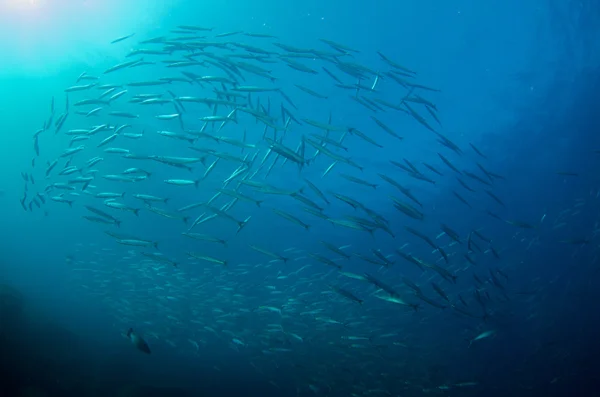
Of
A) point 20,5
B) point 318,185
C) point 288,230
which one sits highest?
point 20,5

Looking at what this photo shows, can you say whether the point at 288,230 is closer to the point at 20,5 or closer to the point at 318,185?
the point at 318,185

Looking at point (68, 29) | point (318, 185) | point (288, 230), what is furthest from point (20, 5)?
point (288, 230)

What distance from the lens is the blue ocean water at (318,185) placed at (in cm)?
880

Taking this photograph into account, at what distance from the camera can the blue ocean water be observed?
28.9ft

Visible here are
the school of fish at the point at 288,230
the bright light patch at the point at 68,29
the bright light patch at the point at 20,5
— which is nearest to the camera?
the bright light patch at the point at 68,29

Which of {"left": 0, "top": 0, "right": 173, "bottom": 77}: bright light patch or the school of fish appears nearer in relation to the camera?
{"left": 0, "top": 0, "right": 173, "bottom": 77}: bright light patch

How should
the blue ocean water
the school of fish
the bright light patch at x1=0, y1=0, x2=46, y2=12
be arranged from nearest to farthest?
the blue ocean water → the bright light patch at x1=0, y1=0, x2=46, y2=12 → the school of fish

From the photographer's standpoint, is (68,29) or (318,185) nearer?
(68,29)

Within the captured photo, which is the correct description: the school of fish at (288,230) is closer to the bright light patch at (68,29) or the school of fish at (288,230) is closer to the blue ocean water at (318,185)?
the blue ocean water at (318,185)

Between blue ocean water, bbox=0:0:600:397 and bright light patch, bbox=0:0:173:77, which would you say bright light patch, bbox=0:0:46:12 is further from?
blue ocean water, bbox=0:0:600:397

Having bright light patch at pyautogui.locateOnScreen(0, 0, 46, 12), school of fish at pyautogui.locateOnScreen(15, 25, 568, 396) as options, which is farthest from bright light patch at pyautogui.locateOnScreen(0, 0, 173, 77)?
school of fish at pyautogui.locateOnScreen(15, 25, 568, 396)

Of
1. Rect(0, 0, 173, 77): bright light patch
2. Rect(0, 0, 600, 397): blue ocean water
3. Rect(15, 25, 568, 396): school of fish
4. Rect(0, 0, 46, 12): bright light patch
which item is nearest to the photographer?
Rect(0, 0, 600, 397): blue ocean water

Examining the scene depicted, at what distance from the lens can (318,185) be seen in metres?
16.9

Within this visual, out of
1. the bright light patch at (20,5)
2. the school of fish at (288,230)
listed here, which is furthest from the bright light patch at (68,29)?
the school of fish at (288,230)
